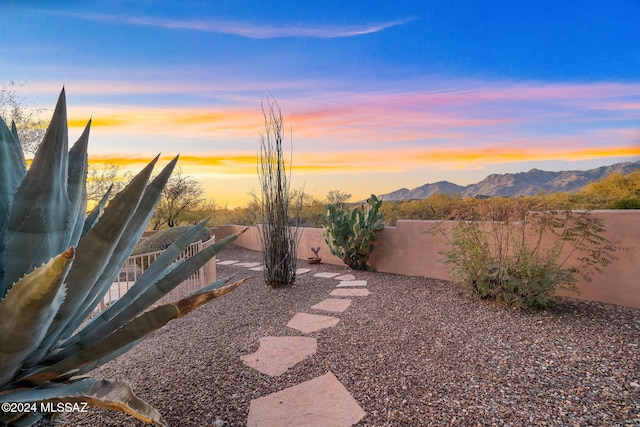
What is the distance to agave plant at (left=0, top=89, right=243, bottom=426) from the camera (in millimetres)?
902

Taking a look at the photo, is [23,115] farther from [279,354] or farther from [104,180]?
[279,354]

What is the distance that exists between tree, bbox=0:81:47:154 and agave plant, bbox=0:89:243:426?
32.1 feet

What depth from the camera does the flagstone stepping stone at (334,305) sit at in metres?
3.44

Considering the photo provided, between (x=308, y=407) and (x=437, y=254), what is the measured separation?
352 centimetres

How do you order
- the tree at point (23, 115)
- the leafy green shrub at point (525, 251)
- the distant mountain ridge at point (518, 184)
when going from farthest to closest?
the tree at point (23, 115), the distant mountain ridge at point (518, 184), the leafy green shrub at point (525, 251)

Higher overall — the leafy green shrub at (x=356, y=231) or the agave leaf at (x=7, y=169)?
the agave leaf at (x=7, y=169)

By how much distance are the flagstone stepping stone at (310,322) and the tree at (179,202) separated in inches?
363

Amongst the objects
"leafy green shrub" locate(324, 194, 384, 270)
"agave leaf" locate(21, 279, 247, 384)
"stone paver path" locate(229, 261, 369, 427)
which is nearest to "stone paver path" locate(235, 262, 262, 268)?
"leafy green shrub" locate(324, 194, 384, 270)

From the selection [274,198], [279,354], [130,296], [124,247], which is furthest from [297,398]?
[274,198]

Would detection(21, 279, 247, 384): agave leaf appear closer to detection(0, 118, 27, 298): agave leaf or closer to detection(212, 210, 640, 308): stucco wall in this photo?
detection(0, 118, 27, 298): agave leaf

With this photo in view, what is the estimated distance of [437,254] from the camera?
191 inches

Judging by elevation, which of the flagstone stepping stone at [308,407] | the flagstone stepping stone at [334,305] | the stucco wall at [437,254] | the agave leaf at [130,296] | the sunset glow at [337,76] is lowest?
the flagstone stepping stone at [334,305]

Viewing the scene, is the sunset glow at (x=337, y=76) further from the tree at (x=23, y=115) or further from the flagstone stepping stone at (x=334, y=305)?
the tree at (x=23, y=115)

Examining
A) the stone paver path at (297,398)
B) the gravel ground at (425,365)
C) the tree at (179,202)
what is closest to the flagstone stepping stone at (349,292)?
the gravel ground at (425,365)
